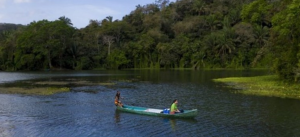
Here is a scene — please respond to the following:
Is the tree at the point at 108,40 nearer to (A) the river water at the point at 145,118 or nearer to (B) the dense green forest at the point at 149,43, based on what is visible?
(B) the dense green forest at the point at 149,43

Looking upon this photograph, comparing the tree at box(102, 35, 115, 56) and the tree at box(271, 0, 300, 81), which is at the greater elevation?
the tree at box(102, 35, 115, 56)

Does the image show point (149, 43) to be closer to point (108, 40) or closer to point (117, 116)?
point (108, 40)

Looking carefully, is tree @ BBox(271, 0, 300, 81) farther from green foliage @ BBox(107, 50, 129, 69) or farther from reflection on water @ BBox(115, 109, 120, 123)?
green foliage @ BBox(107, 50, 129, 69)

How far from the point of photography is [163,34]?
A: 414ft

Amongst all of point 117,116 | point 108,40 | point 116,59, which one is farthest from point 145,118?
point 108,40

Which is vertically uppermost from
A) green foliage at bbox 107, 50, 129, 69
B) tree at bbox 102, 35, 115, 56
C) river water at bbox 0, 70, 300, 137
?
tree at bbox 102, 35, 115, 56

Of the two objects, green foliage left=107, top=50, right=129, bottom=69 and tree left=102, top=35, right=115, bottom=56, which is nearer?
green foliage left=107, top=50, right=129, bottom=69

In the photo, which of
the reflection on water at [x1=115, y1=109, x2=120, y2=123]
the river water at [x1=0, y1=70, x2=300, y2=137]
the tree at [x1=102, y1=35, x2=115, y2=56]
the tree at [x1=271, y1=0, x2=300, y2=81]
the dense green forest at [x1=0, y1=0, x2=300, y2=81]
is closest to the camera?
the river water at [x1=0, y1=70, x2=300, y2=137]

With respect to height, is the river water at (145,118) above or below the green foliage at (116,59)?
below

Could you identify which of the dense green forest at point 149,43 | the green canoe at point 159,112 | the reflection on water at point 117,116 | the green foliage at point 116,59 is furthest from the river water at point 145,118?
the green foliage at point 116,59

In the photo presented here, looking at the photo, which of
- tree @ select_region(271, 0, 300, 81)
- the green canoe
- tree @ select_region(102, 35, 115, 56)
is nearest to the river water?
the green canoe

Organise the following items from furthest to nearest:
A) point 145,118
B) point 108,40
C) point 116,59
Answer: point 108,40, point 116,59, point 145,118

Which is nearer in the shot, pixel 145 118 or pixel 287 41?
pixel 145 118

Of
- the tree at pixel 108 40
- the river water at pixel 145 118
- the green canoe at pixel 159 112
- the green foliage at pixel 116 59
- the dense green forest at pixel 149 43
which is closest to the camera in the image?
the river water at pixel 145 118
